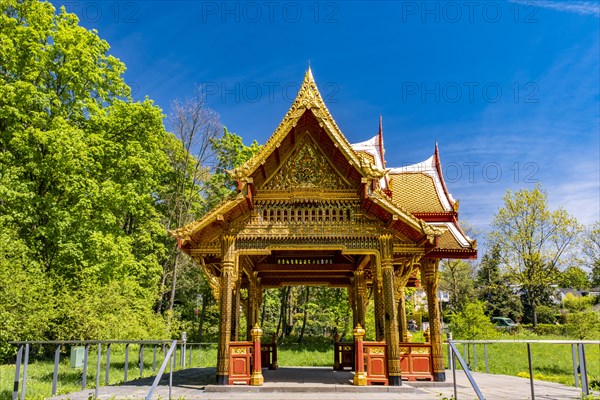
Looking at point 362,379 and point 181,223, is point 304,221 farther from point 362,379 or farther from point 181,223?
point 181,223

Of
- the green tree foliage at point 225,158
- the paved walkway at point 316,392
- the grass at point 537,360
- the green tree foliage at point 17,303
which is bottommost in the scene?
the grass at point 537,360

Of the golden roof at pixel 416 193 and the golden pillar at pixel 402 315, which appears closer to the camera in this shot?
the golden roof at pixel 416 193

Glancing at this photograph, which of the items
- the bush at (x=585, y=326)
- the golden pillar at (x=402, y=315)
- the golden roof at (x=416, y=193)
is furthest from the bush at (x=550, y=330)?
the golden roof at (x=416, y=193)

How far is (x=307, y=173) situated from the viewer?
1204 cm

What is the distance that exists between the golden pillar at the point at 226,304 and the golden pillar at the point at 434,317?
5778mm

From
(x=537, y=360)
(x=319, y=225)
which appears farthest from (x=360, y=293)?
(x=537, y=360)

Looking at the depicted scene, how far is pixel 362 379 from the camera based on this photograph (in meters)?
10.6

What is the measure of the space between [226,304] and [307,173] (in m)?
4.07

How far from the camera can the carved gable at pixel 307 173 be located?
471 inches

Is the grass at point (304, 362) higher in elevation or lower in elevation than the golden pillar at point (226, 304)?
lower

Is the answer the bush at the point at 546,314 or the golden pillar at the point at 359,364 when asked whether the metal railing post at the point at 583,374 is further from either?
the bush at the point at 546,314

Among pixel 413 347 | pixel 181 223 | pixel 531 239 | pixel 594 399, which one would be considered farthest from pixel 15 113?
pixel 531 239

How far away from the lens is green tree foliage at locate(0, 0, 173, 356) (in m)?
19.9

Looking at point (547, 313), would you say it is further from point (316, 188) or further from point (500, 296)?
point (316, 188)
